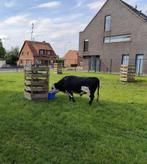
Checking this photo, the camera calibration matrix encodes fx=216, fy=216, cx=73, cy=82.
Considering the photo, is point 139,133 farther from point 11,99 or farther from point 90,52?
point 90,52

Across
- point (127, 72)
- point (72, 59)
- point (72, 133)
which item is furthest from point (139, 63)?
point (72, 59)

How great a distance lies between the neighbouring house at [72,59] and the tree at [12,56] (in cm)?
1438

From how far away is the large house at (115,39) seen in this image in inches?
1089

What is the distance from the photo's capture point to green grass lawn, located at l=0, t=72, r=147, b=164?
155 inches

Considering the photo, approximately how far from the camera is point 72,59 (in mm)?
61594

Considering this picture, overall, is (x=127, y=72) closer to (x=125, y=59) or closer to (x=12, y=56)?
(x=125, y=59)

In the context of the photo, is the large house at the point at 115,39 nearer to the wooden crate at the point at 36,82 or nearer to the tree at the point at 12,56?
the wooden crate at the point at 36,82

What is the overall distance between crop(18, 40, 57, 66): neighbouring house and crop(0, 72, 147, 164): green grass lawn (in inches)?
1961

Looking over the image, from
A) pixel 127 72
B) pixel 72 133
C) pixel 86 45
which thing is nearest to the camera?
pixel 72 133

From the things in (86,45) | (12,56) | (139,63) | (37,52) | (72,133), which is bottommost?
(72,133)

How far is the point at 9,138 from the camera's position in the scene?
4.65 metres

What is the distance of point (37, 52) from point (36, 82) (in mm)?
49913

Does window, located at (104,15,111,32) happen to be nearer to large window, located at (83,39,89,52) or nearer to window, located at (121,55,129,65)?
large window, located at (83,39,89,52)

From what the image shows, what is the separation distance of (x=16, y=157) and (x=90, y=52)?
3158 cm
